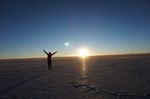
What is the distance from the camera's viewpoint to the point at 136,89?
9039 millimetres

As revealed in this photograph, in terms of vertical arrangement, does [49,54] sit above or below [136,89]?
above

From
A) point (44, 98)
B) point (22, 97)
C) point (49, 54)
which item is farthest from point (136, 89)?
point (49, 54)

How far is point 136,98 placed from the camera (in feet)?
24.4

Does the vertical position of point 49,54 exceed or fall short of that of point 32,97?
it exceeds it

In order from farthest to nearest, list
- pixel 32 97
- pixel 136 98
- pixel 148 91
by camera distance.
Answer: pixel 148 91 → pixel 32 97 → pixel 136 98

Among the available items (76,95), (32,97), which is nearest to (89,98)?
(76,95)

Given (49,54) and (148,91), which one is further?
(49,54)

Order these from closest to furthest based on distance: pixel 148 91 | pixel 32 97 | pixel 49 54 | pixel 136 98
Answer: pixel 136 98, pixel 32 97, pixel 148 91, pixel 49 54

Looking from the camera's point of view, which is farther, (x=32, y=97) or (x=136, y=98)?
(x=32, y=97)

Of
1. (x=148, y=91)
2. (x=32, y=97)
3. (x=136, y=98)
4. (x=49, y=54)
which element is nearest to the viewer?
(x=136, y=98)

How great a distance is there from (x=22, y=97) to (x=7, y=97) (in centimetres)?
60

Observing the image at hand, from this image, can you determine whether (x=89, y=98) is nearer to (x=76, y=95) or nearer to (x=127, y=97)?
(x=76, y=95)

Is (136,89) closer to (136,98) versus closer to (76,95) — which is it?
(136,98)

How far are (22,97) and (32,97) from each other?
0.41 metres
